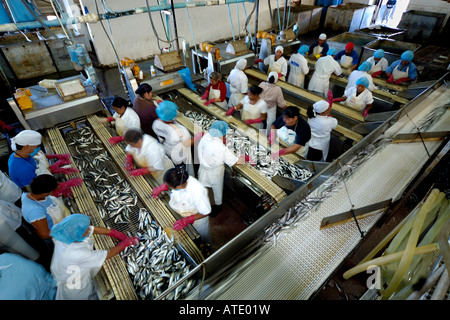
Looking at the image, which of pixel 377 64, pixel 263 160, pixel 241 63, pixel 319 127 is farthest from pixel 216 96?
pixel 377 64

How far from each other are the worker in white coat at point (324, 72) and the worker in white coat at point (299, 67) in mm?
424

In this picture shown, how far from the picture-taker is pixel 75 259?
2340mm

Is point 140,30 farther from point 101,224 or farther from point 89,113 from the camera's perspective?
point 101,224

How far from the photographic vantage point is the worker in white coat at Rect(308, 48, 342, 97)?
6.31 metres

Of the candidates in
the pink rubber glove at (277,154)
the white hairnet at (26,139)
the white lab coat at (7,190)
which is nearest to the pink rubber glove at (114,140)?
the white hairnet at (26,139)

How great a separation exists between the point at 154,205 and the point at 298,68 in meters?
6.06

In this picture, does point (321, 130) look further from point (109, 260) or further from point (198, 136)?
point (109, 260)

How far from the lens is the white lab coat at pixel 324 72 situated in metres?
6.31

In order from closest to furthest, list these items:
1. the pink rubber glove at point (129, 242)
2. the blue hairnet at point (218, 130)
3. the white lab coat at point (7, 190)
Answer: the pink rubber glove at point (129, 242), the blue hairnet at point (218, 130), the white lab coat at point (7, 190)

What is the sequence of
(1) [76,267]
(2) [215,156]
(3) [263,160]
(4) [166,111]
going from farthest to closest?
1. (3) [263,160]
2. (4) [166,111]
3. (2) [215,156]
4. (1) [76,267]

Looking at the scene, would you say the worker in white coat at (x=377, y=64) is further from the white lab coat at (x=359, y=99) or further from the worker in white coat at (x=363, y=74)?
the white lab coat at (x=359, y=99)

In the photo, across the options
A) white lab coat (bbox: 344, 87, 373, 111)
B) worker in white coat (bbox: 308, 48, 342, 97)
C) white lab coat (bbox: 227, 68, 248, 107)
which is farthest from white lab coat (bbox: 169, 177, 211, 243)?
worker in white coat (bbox: 308, 48, 342, 97)

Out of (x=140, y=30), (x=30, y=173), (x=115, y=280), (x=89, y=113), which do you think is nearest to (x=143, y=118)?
(x=89, y=113)

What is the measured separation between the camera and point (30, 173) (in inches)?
133
